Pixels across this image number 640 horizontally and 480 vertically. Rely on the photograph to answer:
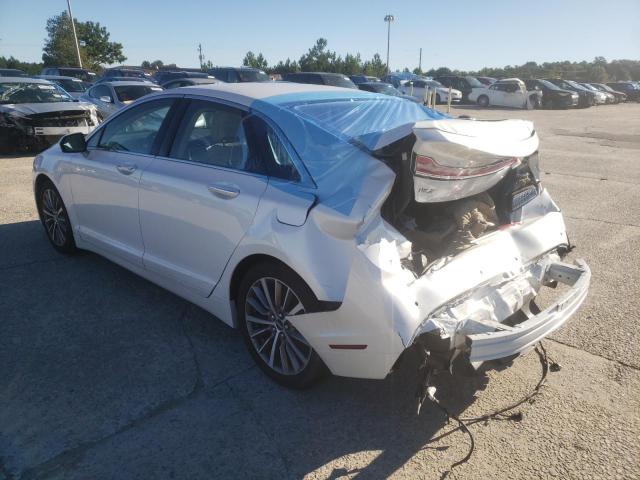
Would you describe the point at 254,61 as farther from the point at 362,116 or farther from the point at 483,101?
the point at 362,116

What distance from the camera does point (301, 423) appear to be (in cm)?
269

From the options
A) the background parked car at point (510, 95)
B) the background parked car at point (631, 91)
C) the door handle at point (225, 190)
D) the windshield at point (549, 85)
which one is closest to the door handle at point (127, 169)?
the door handle at point (225, 190)

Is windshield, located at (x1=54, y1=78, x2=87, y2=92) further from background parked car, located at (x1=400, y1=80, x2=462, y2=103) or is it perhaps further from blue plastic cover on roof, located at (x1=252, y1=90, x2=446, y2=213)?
background parked car, located at (x1=400, y1=80, x2=462, y2=103)

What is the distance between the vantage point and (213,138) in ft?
11.1

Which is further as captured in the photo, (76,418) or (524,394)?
(524,394)

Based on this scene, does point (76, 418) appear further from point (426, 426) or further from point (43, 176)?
point (43, 176)

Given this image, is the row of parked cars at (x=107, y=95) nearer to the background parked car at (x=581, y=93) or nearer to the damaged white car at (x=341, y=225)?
the background parked car at (x=581, y=93)

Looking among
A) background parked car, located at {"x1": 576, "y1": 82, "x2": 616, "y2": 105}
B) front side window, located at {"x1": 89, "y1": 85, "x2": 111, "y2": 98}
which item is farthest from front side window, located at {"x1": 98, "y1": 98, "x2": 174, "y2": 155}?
background parked car, located at {"x1": 576, "y1": 82, "x2": 616, "y2": 105}

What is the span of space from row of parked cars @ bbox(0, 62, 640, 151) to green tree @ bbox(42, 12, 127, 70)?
1917 centimetres

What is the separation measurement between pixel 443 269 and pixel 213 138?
1.80 m

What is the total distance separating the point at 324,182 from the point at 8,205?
19.9ft

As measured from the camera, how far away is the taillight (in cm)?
248

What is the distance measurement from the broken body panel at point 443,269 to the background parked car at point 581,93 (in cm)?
3167

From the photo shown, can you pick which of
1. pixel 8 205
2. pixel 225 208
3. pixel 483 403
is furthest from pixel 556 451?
pixel 8 205
